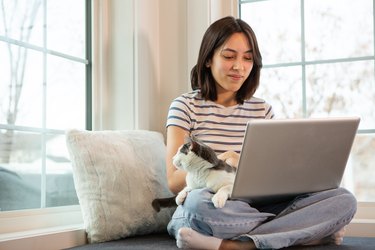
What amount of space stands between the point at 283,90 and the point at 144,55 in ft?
2.03

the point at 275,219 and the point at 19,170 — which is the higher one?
the point at 19,170

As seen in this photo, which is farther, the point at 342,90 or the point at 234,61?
the point at 342,90

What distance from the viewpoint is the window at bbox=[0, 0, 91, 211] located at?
1.88 meters

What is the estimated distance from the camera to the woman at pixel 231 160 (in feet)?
5.49

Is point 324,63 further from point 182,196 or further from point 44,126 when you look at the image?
point 44,126

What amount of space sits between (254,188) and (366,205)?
0.81 m

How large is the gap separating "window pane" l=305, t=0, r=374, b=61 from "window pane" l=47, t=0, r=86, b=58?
961 mm

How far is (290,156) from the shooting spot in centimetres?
160

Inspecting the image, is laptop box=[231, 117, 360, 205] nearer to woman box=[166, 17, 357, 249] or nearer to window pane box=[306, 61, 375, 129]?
woman box=[166, 17, 357, 249]

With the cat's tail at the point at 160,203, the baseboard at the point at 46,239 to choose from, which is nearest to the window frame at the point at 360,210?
the cat's tail at the point at 160,203

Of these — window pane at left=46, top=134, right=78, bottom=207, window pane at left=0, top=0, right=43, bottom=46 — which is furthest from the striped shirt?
window pane at left=0, top=0, right=43, bottom=46

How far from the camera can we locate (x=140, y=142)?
7.00 ft

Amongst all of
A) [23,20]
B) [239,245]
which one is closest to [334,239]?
[239,245]

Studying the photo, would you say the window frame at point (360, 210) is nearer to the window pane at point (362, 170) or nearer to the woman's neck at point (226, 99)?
the window pane at point (362, 170)
